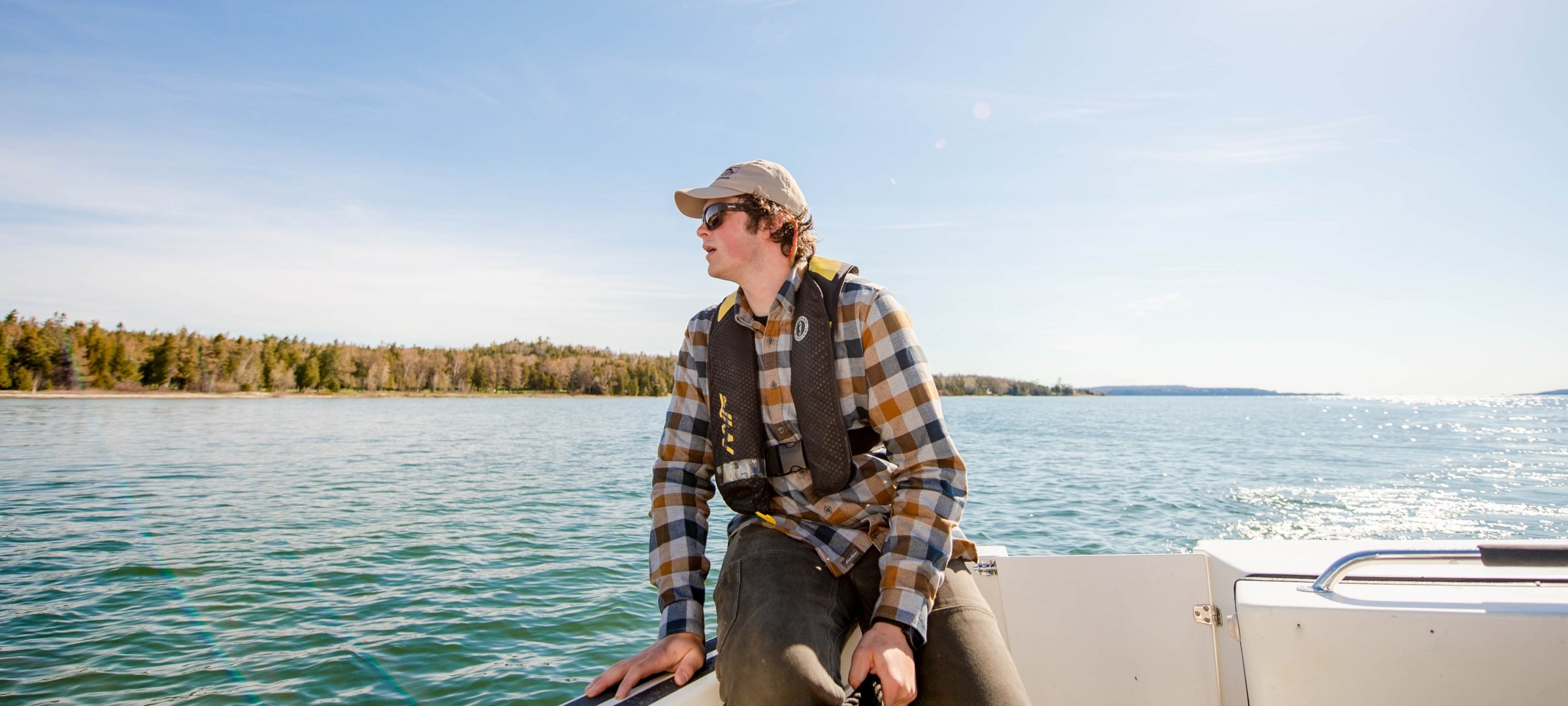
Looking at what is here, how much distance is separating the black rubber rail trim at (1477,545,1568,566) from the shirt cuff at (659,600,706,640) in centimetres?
190

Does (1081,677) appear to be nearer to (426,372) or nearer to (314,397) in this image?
(314,397)

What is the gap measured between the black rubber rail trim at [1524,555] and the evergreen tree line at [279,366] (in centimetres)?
8256

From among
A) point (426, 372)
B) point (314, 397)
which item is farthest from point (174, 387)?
point (426, 372)

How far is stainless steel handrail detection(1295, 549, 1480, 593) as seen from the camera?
1943 millimetres

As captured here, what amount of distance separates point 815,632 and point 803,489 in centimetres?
47

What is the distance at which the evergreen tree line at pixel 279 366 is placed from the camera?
62.4 m

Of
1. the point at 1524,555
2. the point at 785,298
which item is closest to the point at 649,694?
the point at 785,298

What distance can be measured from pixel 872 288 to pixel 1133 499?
12.9 m

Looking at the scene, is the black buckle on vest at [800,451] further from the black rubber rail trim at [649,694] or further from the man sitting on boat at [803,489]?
the black rubber rail trim at [649,694]

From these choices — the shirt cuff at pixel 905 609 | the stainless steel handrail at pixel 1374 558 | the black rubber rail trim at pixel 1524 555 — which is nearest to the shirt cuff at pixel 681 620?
the shirt cuff at pixel 905 609

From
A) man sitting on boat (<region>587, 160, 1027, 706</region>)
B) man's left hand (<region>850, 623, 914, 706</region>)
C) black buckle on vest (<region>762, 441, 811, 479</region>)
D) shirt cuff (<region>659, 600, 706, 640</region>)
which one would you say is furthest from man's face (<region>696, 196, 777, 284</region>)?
man's left hand (<region>850, 623, 914, 706</region>)

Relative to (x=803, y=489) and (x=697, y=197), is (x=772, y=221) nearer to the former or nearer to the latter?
(x=697, y=197)

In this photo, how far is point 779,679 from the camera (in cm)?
166

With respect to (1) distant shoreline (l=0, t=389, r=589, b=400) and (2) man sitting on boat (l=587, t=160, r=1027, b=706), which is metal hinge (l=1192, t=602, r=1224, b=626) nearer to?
(2) man sitting on boat (l=587, t=160, r=1027, b=706)
